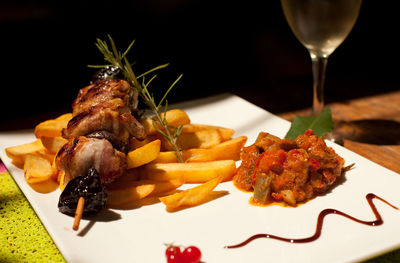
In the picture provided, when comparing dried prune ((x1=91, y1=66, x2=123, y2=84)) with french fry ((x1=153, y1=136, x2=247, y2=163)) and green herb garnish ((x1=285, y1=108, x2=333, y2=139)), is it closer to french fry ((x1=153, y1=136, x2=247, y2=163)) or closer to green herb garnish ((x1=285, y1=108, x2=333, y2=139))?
french fry ((x1=153, y1=136, x2=247, y2=163))

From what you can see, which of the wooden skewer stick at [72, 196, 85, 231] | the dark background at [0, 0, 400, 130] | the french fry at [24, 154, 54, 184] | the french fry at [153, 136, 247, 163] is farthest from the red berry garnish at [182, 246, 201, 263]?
the dark background at [0, 0, 400, 130]

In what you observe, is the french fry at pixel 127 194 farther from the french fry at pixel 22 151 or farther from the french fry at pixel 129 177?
the french fry at pixel 22 151

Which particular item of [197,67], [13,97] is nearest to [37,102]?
[13,97]

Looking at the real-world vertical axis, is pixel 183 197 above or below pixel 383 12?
above

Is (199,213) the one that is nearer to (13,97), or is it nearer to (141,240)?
(141,240)

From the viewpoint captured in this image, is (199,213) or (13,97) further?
(13,97)

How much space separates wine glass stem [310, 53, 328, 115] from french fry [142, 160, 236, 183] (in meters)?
1.07

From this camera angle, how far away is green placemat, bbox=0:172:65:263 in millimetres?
1952

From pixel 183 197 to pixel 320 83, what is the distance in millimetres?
1536

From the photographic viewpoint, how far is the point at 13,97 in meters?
5.23

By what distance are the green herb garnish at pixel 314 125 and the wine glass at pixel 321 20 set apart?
1.48 feet

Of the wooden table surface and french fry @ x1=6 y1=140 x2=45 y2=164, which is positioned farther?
the wooden table surface

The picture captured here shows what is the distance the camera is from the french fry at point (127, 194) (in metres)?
2.25

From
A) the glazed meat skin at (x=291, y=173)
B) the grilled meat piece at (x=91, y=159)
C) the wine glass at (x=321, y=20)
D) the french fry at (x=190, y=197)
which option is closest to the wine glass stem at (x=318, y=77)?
the wine glass at (x=321, y=20)
